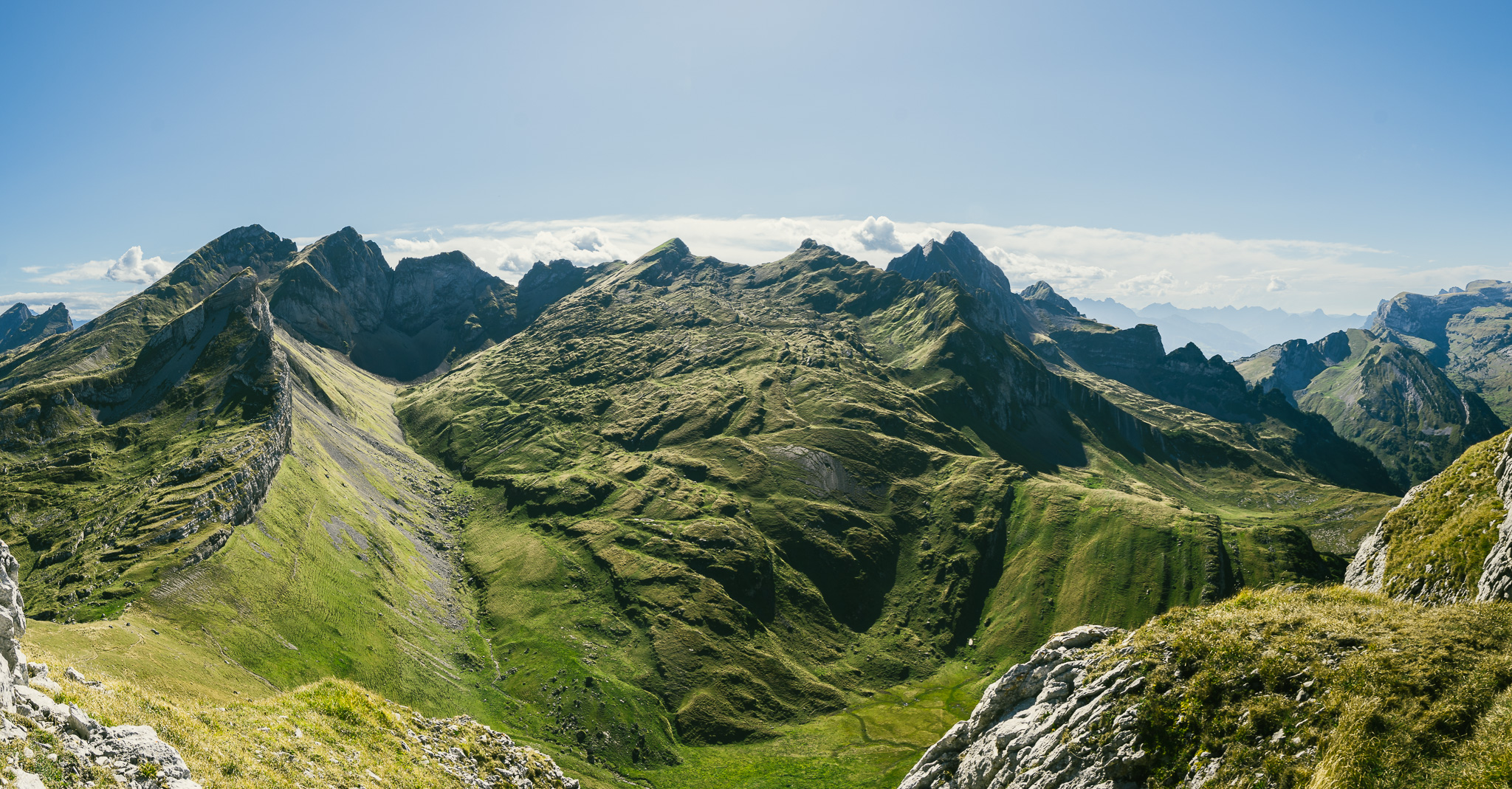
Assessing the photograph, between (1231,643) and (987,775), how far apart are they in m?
13.3

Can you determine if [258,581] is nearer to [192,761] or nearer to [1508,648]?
[192,761]

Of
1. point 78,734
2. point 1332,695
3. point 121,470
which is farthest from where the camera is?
point 121,470

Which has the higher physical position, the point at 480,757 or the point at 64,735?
the point at 64,735

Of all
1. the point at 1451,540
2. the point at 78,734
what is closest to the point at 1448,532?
the point at 1451,540

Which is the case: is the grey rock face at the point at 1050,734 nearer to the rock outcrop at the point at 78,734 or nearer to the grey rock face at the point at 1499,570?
the grey rock face at the point at 1499,570

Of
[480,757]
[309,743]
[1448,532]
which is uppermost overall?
[1448,532]

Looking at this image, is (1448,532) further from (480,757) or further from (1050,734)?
(480,757)

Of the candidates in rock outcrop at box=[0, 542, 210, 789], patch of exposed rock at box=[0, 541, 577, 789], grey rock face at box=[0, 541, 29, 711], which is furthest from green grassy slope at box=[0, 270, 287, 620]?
rock outcrop at box=[0, 542, 210, 789]

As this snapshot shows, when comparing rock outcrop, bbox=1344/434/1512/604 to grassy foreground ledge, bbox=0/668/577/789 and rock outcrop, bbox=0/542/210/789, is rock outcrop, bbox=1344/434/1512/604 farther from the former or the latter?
grassy foreground ledge, bbox=0/668/577/789

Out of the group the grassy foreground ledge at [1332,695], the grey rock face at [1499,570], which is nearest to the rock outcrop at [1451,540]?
the grey rock face at [1499,570]

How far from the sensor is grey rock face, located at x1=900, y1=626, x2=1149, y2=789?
2533 centimetres

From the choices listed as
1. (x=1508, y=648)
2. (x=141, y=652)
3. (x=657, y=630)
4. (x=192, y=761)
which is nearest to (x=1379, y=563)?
(x=1508, y=648)

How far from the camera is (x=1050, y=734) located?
28.4 meters

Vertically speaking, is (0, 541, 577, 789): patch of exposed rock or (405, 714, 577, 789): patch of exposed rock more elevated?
(0, 541, 577, 789): patch of exposed rock
